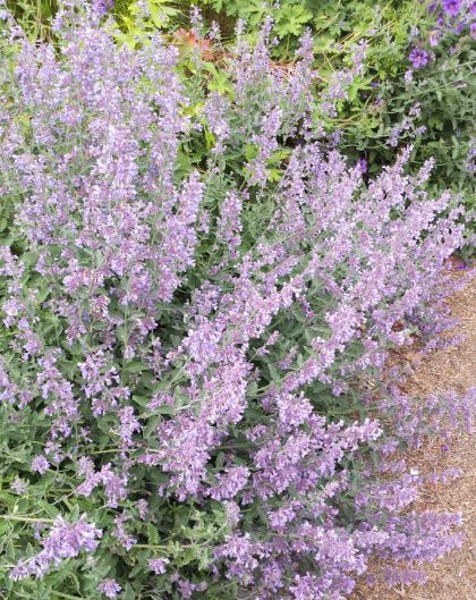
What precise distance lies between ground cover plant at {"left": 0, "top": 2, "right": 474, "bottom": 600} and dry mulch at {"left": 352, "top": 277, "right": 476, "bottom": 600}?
423mm

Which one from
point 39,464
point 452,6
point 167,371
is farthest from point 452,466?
point 452,6

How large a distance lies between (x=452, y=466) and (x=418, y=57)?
2.64 m

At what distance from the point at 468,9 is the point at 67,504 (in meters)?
4.09

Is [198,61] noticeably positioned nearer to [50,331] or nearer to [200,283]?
[200,283]

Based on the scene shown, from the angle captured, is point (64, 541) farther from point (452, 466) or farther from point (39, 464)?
point (452, 466)

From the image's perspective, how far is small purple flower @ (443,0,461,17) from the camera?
4551 mm

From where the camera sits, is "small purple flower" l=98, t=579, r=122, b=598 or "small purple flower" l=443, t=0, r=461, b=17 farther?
"small purple flower" l=443, t=0, r=461, b=17

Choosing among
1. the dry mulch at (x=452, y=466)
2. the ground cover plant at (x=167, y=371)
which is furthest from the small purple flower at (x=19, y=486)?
the dry mulch at (x=452, y=466)

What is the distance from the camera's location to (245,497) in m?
2.61

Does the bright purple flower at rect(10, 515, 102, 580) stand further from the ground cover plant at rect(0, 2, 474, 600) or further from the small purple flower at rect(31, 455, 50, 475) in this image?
the small purple flower at rect(31, 455, 50, 475)

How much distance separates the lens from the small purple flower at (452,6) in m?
4.55

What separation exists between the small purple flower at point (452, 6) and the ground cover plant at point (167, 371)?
1.88 meters

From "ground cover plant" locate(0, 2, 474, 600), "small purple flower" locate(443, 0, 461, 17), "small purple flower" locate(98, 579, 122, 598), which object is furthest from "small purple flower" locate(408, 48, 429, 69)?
"small purple flower" locate(98, 579, 122, 598)

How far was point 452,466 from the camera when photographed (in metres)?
3.88
